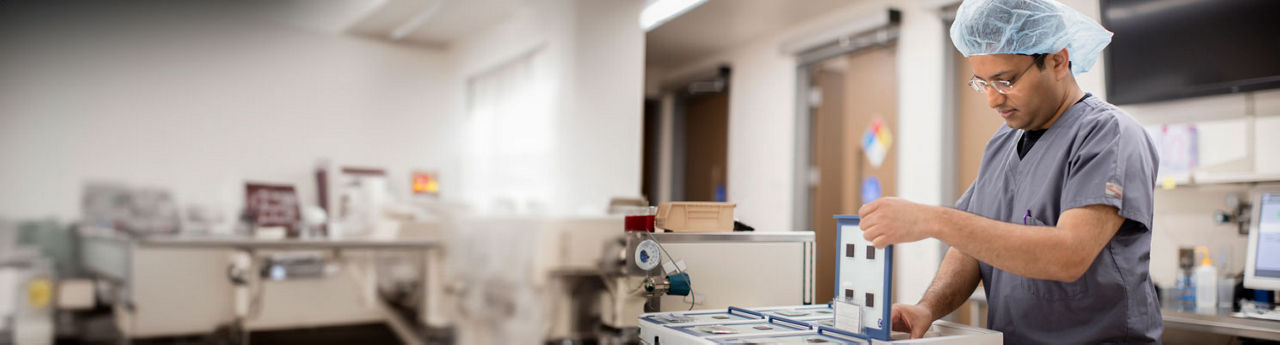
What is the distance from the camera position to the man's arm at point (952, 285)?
1.51m

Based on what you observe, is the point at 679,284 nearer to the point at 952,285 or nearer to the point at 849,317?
the point at 849,317

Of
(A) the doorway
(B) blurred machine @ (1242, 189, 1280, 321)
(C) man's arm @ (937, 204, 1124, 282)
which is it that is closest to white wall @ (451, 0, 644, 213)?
(C) man's arm @ (937, 204, 1124, 282)

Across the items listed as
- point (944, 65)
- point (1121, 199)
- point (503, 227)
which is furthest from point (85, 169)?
point (944, 65)

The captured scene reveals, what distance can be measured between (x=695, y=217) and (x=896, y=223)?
587mm

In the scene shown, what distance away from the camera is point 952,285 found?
154 centimetres

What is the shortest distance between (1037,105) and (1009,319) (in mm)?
418

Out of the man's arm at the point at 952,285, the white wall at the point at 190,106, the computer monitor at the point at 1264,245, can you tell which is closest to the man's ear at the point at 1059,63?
the man's arm at the point at 952,285

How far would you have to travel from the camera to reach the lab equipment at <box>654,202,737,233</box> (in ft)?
5.41

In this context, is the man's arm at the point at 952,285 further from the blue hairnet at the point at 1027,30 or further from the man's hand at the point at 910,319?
the blue hairnet at the point at 1027,30

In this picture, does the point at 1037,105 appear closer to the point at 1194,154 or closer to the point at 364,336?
the point at 364,336

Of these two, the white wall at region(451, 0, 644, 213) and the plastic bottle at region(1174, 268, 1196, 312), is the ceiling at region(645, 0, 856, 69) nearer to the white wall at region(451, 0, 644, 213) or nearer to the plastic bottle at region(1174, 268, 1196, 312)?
the plastic bottle at region(1174, 268, 1196, 312)

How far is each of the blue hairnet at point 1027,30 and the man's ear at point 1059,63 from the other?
13mm

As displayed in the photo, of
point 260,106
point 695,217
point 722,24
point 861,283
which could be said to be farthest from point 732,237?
point 722,24

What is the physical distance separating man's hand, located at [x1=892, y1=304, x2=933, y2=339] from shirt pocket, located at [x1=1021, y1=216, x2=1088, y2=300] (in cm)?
19
